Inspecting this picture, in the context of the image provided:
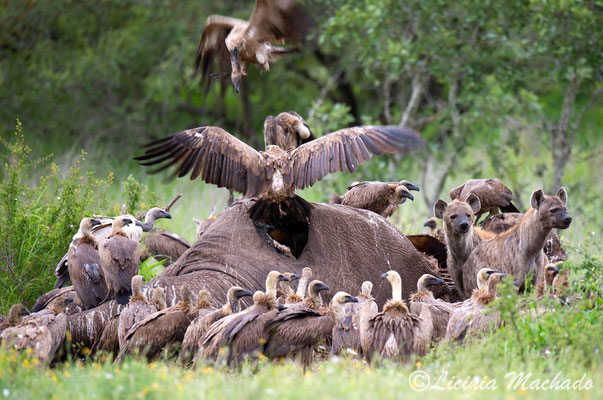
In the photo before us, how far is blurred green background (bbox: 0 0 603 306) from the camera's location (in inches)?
544

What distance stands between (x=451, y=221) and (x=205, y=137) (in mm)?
2416

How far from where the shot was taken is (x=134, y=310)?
765 cm

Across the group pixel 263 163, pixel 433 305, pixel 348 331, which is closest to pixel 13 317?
pixel 263 163

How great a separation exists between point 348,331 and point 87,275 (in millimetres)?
2473

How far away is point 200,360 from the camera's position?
6633mm

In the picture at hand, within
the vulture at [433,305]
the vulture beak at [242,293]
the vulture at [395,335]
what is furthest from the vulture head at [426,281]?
the vulture beak at [242,293]

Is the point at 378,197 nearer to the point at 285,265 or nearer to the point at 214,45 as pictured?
the point at 285,265

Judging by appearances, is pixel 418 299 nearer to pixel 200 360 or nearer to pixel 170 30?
pixel 200 360

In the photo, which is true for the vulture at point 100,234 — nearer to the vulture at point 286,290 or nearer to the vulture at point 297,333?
the vulture at point 286,290

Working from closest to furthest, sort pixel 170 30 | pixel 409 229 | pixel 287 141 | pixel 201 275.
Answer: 1. pixel 201 275
2. pixel 287 141
3. pixel 409 229
4. pixel 170 30

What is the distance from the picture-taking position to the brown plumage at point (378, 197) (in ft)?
32.3

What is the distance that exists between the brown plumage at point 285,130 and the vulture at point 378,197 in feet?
2.88

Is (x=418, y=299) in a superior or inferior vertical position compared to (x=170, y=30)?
inferior

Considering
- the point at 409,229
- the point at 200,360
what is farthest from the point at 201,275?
the point at 409,229
